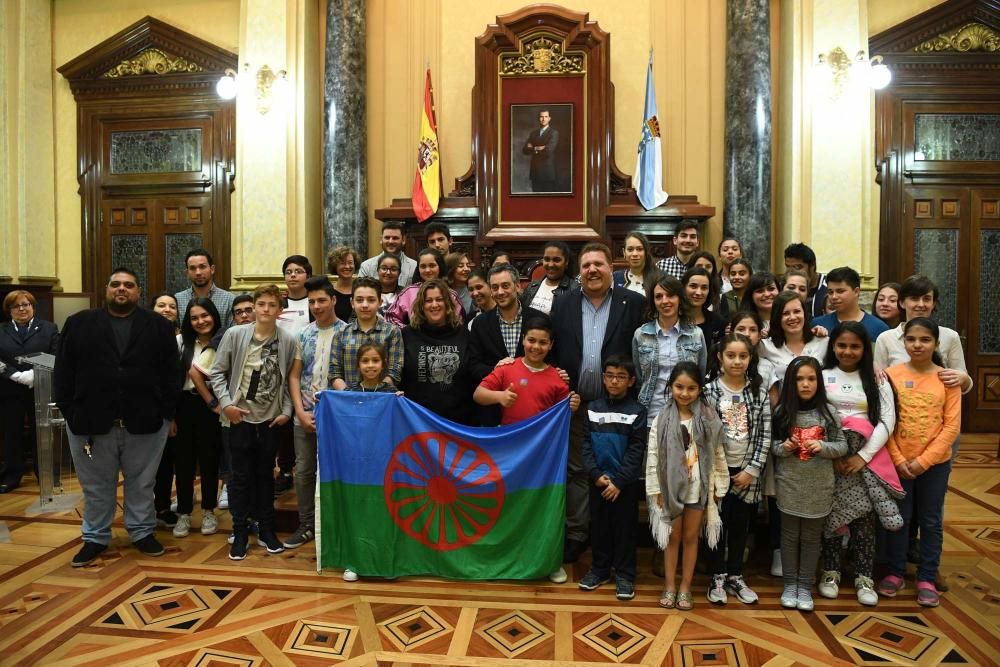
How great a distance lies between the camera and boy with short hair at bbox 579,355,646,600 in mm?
3309

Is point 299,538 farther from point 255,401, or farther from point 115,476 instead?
point 115,476

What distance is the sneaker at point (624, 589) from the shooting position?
3322mm

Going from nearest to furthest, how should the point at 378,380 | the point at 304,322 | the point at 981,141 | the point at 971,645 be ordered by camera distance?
the point at 971,645 → the point at 378,380 → the point at 304,322 → the point at 981,141

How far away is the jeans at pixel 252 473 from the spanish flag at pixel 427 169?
12.3 ft

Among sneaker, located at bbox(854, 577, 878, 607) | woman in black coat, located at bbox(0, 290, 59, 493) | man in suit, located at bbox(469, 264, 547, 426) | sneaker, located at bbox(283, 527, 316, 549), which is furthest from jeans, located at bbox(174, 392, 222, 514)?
sneaker, located at bbox(854, 577, 878, 607)

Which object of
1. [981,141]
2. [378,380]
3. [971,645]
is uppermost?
[981,141]

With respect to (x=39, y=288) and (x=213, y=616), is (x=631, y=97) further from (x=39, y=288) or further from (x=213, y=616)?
(x=39, y=288)

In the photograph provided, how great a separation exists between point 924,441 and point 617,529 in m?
1.60

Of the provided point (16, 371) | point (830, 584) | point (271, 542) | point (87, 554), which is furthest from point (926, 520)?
point (16, 371)

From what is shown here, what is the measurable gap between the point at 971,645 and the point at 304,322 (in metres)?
4.05

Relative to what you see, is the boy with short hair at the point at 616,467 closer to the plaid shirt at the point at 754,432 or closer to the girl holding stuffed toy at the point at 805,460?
the plaid shirt at the point at 754,432

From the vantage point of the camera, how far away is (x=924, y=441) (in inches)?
131

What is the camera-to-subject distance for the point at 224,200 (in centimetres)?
790

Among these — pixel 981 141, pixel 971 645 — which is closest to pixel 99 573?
pixel 971 645
